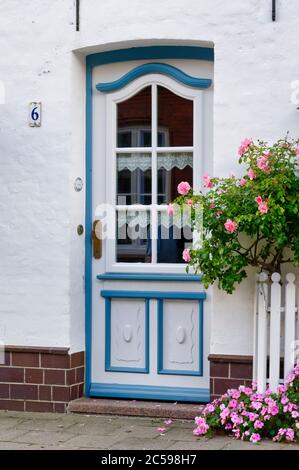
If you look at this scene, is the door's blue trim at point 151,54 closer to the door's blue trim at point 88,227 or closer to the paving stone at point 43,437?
the door's blue trim at point 88,227

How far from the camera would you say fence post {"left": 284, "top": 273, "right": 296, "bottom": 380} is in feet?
20.9

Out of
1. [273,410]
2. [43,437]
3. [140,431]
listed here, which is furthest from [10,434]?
[273,410]

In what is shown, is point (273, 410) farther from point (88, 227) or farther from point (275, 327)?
point (88, 227)

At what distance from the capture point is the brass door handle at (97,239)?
738cm

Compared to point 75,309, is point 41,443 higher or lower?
lower

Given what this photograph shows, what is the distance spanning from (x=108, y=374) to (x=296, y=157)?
7.30 feet

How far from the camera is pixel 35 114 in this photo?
7.27 m

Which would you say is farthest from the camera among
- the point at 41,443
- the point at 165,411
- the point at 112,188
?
the point at 112,188

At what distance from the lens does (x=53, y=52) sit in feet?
23.8

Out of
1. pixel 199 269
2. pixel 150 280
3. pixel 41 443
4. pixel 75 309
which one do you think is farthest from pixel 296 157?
pixel 41 443

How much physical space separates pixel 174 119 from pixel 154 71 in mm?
398

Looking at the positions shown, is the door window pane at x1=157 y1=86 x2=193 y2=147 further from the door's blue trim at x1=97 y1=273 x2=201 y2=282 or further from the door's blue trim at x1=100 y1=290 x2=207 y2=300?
the door's blue trim at x1=100 y1=290 x2=207 y2=300

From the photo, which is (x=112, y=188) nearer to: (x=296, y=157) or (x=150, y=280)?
(x=150, y=280)

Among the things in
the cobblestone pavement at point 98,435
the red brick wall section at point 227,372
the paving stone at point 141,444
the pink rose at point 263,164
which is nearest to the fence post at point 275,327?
the red brick wall section at point 227,372
